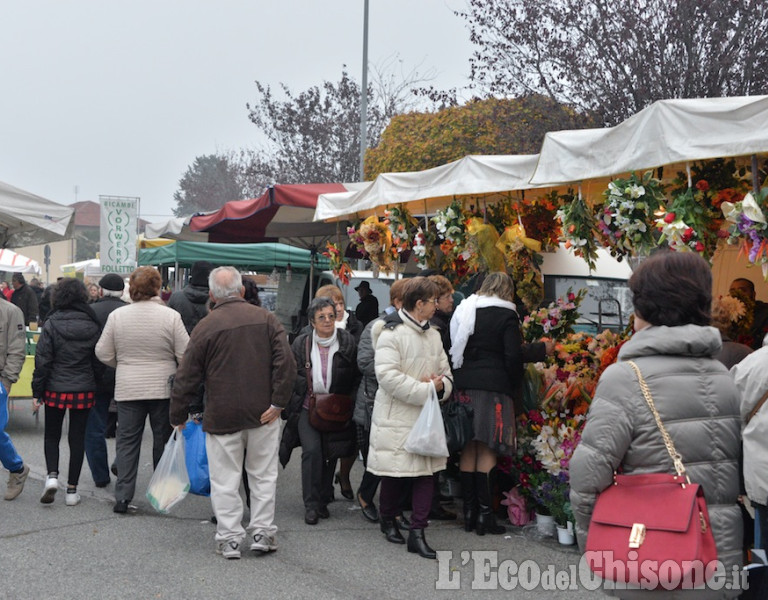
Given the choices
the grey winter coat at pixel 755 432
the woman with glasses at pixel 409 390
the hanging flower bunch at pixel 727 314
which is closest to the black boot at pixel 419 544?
the woman with glasses at pixel 409 390

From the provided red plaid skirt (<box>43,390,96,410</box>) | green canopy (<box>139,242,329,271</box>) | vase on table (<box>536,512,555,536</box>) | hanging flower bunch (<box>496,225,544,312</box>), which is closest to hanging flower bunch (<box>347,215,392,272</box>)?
hanging flower bunch (<box>496,225,544,312</box>)

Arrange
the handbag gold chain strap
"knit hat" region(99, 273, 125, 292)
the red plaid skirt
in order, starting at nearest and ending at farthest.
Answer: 1. the handbag gold chain strap
2. the red plaid skirt
3. "knit hat" region(99, 273, 125, 292)

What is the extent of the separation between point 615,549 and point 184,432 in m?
3.96

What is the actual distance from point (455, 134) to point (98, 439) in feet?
57.9

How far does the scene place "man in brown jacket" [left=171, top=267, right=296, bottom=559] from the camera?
558 centimetres

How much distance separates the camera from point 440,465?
19.1 feet

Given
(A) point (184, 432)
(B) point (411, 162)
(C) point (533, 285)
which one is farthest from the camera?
(B) point (411, 162)

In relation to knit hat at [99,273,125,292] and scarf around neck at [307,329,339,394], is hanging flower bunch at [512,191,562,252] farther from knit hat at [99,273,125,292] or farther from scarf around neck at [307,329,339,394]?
knit hat at [99,273,125,292]

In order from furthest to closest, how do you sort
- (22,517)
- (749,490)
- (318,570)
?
(22,517) → (318,570) → (749,490)

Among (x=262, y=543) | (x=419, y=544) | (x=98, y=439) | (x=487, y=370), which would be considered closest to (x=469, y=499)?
(x=419, y=544)

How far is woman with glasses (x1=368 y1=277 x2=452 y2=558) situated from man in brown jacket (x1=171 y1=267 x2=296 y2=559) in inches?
24.4

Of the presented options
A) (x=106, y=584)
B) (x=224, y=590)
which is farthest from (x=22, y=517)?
(x=224, y=590)

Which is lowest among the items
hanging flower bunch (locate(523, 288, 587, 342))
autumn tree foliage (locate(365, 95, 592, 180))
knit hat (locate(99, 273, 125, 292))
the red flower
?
hanging flower bunch (locate(523, 288, 587, 342))

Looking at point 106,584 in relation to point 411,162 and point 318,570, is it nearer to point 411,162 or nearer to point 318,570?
point 318,570
